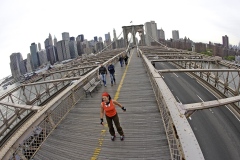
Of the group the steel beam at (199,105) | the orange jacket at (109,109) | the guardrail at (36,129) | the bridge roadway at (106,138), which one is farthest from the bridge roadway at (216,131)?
the orange jacket at (109,109)

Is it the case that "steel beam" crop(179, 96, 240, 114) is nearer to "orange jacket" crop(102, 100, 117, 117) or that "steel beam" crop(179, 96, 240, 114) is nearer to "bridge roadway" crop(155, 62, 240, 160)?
"orange jacket" crop(102, 100, 117, 117)

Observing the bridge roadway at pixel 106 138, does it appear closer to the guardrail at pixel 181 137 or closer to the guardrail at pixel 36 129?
the guardrail at pixel 36 129

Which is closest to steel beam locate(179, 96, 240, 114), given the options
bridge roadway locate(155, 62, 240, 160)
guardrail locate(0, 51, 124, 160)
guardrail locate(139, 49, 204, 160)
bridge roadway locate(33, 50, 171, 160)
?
guardrail locate(139, 49, 204, 160)

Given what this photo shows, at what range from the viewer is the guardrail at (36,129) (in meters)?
5.57

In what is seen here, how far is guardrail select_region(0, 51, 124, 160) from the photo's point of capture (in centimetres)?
557

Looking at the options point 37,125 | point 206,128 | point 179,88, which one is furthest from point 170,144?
point 179,88

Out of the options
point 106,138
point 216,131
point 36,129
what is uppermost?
point 36,129

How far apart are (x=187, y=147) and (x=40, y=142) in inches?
205

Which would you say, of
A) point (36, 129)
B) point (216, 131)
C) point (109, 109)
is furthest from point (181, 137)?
point (216, 131)

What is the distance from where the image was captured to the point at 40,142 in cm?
720

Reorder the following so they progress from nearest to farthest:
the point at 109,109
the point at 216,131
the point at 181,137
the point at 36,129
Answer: the point at 181,137
the point at 109,109
the point at 36,129
the point at 216,131

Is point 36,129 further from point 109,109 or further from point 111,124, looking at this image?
point 109,109

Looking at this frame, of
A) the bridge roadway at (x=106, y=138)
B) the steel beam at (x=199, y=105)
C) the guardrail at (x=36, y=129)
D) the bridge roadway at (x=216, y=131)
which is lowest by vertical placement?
the bridge roadway at (x=216, y=131)

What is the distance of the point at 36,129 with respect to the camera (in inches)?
285
